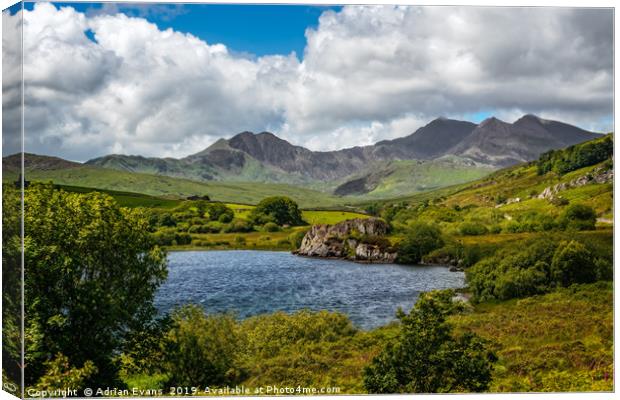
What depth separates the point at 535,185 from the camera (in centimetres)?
1998

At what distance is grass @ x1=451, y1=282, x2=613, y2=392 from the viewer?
1514 cm

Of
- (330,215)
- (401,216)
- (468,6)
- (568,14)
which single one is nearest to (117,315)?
(330,215)

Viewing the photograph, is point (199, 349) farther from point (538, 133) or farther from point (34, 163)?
point (538, 133)

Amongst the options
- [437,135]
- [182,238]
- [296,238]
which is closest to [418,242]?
[296,238]

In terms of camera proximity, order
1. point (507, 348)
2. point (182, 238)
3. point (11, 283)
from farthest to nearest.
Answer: point (182, 238)
point (507, 348)
point (11, 283)

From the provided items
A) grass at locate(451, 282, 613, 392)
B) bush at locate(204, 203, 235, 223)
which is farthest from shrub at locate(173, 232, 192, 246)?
grass at locate(451, 282, 613, 392)

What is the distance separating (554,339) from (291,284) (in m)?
8.80

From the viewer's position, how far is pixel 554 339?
16.6 meters

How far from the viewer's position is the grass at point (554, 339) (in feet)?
49.7

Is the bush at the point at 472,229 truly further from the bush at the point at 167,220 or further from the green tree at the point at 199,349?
the bush at the point at 167,220

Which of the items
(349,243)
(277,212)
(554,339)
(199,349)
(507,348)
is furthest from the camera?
(277,212)

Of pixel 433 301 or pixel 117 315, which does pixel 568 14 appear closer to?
pixel 433 301

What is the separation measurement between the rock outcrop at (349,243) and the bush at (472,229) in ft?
9.25

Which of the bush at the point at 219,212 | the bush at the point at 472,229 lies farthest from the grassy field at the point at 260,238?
the bush at the point at 472,229
